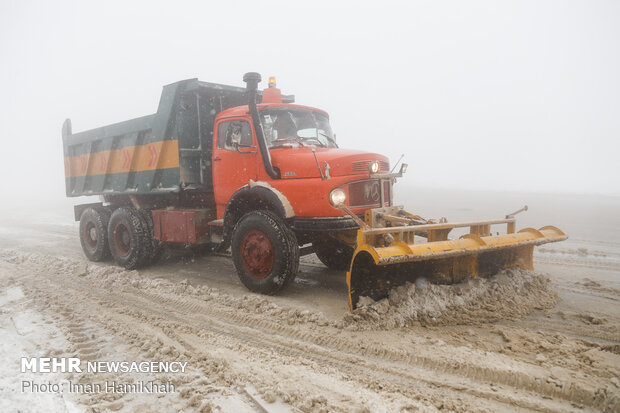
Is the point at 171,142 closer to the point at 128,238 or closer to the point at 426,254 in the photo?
the point at 128,238

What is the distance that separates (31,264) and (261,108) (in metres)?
5.78

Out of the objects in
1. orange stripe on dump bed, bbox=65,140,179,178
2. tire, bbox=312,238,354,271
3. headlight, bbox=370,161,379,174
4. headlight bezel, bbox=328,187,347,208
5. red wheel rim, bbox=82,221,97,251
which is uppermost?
orange stripe on dump bed, bbox=65,140,179,178

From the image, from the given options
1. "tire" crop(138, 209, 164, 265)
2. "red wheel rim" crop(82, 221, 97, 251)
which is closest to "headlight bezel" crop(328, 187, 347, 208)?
"tire" crop(138, 209, 164, 265)

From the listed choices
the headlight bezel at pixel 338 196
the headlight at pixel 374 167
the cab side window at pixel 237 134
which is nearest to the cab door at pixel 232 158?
the cab side window at pixel 237 134

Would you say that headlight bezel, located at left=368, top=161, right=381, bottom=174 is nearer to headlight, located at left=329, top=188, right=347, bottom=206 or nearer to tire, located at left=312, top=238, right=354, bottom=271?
headlight, located at left=329, top=188, right=347, bottom=206

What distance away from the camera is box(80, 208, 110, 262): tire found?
781 centimetres

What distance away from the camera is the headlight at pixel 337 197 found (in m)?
4.74

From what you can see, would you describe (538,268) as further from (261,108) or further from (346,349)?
(261,108)

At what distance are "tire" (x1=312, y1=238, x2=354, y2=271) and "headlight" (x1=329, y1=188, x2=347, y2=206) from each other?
55.7 inches

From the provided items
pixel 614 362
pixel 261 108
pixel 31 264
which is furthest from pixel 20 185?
pixel 614 362

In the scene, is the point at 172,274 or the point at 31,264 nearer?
the point at 172,274

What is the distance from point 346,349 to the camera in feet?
11.8

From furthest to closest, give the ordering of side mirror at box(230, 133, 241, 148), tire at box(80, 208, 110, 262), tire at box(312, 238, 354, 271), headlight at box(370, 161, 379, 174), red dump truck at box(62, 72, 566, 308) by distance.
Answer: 1. tire at box(80, 208, 110, 262)
2. tire at box(312, 238, 354, 271)
3. side mirror at box(230, 133, 241, 148)
4. headlight at box(370, 161, 379, 174)
5. red dump truck at box(62, 72, 566, 308)

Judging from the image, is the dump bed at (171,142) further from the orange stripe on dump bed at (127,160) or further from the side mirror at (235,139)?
the side mirror at (235,139)
